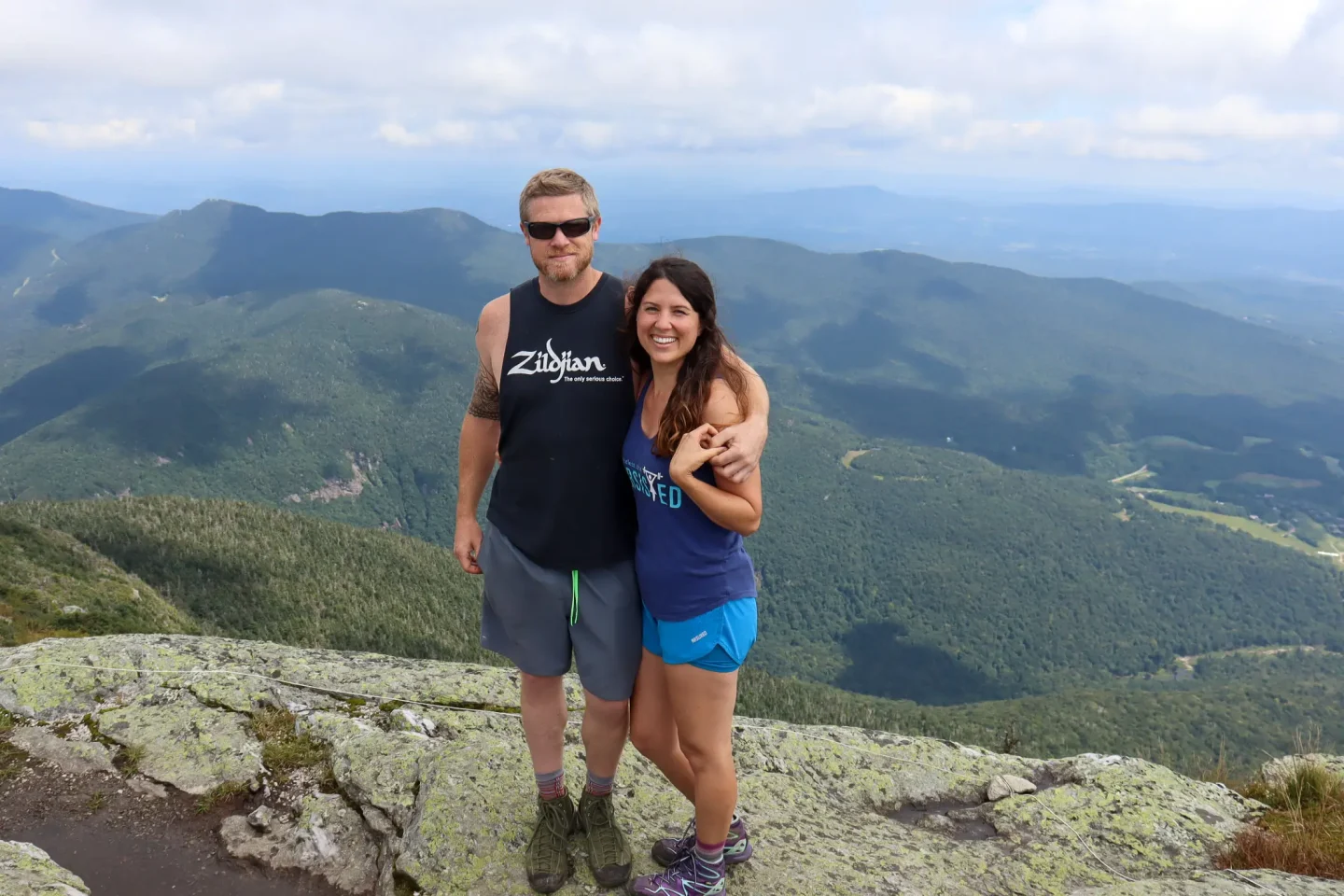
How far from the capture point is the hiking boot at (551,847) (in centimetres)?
543

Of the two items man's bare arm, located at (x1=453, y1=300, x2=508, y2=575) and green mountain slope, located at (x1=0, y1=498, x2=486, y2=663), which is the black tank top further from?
green mountain slope, located at (x1=0, y1=498, x2=486, y2=663)

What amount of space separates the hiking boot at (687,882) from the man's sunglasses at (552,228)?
465 cm

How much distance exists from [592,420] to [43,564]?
53.9 metres

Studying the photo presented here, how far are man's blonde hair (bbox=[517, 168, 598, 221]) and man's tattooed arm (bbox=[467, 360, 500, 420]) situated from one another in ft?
4.06

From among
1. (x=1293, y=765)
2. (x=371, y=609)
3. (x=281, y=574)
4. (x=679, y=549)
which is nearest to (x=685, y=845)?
(x=679, y=549)

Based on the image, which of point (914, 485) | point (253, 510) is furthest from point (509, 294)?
point (914, 485)

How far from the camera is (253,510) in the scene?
79312 mm

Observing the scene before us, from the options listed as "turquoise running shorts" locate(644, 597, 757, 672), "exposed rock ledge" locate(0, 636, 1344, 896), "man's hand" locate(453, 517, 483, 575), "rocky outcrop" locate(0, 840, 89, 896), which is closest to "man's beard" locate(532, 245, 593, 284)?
"man's hand" locate(453, 517, 483, 575)

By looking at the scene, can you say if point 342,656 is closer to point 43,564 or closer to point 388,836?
point 388,836

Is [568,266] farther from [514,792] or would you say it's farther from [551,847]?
[514,792]

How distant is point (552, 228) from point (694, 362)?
1.33 metres

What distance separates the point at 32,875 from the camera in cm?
521

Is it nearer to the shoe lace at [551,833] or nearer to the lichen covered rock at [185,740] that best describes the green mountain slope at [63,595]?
the lichen covered rock at [185,740]

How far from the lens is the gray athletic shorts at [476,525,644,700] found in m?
5.18
